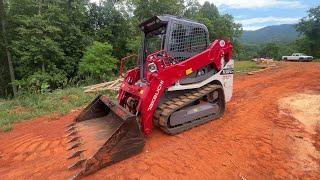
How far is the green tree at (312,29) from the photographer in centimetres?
4494

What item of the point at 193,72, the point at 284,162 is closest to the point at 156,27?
the point at 193,72

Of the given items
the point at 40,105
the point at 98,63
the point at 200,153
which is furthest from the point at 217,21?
the point at 200,153

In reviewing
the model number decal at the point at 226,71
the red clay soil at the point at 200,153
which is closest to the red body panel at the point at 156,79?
the model number decal at the point at 226,71

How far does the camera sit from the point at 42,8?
22.5 metres

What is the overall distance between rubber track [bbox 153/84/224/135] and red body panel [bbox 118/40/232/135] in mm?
166

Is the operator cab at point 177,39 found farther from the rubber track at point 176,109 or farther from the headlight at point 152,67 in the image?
the headlight at point 152,67

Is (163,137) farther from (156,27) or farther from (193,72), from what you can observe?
(156,27)

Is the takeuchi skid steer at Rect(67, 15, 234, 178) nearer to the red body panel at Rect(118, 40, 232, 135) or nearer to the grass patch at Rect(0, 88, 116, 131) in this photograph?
the red body panel at Rect(118, 40, 232, 135)

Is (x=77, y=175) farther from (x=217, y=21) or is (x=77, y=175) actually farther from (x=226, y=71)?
(x=217, y=21)

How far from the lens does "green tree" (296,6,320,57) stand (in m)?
44.9

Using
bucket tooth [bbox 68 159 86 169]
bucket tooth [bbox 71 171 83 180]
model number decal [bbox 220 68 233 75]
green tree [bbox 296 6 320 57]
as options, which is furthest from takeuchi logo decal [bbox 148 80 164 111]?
green tree [bbox 296 6 320 57]

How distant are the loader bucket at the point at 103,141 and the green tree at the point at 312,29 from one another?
45.7 m

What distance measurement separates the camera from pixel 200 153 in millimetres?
4871

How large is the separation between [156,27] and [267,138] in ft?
10.6
